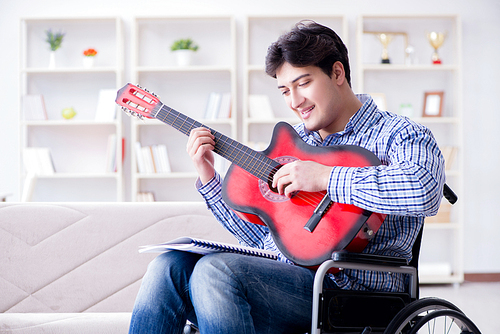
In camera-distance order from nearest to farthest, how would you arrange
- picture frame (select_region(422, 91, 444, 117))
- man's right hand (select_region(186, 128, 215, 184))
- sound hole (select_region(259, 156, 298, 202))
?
sound hole (select_region(259, 156, 298, 202))
man's right hand (select_region(186, 128, 215, 184))
picture frame (select_region(422, 91, 444, 117))

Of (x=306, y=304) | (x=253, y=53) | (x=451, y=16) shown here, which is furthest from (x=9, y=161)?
(x=451, y=16)

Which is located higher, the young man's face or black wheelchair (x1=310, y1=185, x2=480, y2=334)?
the young man's face

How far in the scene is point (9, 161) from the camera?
3.79 metres

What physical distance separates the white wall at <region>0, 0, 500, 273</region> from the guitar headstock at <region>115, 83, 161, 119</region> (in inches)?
98.5

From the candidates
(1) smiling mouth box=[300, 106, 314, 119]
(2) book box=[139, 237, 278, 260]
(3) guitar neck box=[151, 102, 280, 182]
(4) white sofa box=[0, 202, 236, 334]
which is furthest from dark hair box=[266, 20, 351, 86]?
(4) white sofa box=[0, 202, 236, 334]

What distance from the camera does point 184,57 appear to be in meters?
3.64

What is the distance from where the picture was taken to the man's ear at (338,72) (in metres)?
1.27

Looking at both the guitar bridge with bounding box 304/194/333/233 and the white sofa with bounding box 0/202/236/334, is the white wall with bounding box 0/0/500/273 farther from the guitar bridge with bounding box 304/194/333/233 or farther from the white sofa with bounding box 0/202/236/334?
the guitar bridge with bounding box 304/194/333/233

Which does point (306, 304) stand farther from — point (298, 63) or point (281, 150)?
point (298, 63)

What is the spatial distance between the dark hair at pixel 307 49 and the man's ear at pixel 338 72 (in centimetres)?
1

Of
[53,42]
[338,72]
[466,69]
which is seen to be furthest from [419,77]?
[53,42]

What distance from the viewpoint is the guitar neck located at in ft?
3.98

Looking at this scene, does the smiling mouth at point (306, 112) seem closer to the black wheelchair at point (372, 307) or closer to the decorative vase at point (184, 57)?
the black wheelchair at point (372, 307)

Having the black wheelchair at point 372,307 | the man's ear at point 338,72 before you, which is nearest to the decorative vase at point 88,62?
the man's ear at point 338,72
